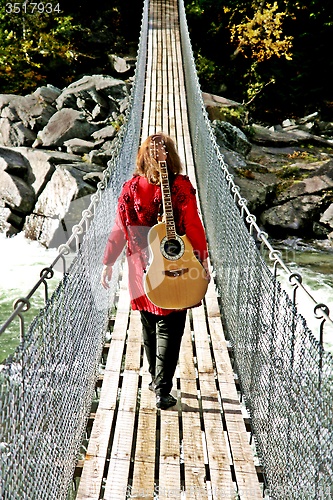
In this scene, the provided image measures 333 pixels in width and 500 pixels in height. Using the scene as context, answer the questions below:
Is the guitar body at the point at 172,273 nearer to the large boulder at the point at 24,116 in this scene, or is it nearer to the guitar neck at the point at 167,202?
the guitar neck at the point at 167,202

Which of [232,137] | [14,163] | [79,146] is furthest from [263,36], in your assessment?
[14,163]

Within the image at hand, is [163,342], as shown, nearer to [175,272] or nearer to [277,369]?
[175,272]

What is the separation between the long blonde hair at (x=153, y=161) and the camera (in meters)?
1.97

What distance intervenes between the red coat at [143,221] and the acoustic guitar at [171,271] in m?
0.05

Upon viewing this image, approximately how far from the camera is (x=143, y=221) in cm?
207

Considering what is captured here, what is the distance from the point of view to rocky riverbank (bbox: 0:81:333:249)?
6.37 metres

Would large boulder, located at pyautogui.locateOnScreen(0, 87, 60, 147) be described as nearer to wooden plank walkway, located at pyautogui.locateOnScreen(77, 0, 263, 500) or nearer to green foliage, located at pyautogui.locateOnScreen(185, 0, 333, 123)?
green foliage, located at pyautogui.locateOnScreen(185, 0, 333, 123)

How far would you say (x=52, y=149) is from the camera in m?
7.55

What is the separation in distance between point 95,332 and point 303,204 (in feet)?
15.4

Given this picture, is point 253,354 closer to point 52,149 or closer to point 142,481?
point 142,481

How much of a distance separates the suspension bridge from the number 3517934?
7829 mm

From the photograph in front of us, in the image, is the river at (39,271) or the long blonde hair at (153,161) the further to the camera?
the river at (39,271)

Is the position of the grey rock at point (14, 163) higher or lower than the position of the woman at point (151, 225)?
lower

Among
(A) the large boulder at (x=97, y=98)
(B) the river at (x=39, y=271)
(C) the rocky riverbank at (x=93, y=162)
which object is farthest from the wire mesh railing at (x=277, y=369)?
(A) the large boulder at (x=97, y=98)
